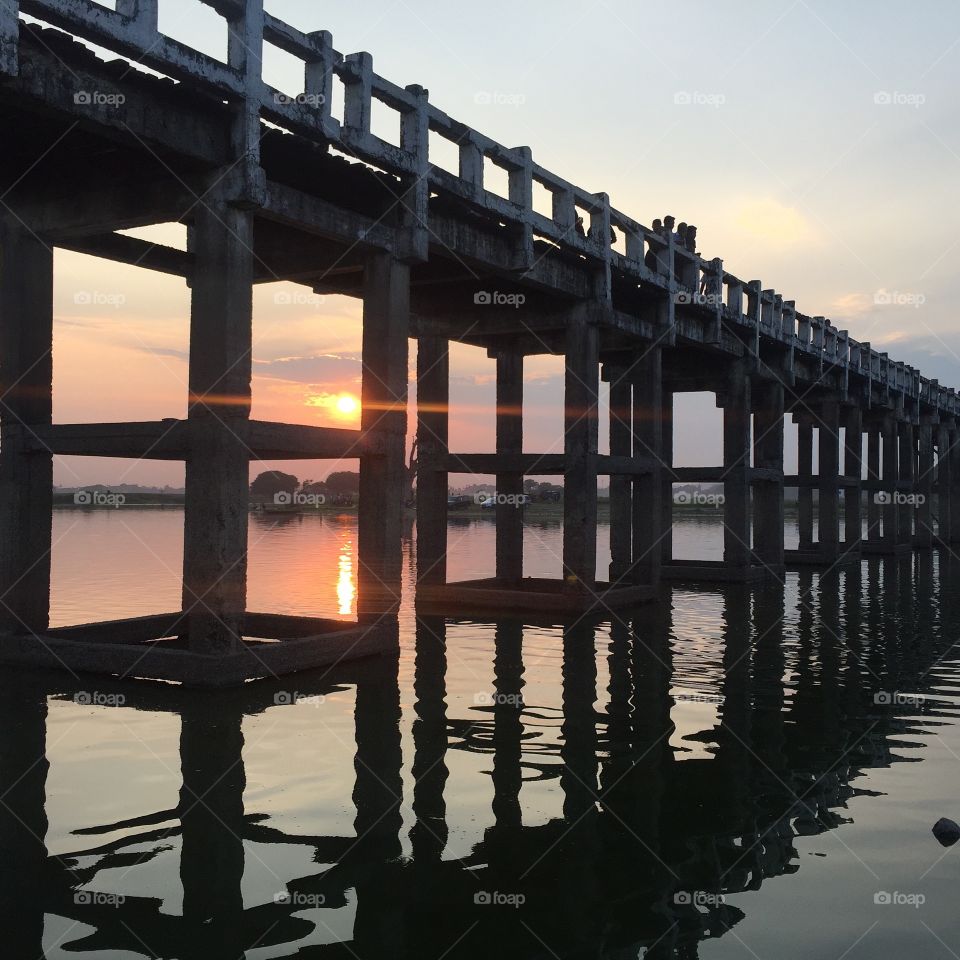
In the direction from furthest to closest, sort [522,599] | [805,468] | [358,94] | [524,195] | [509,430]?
[805,468] → [509,430] → [522,599] → [524,195] → [358,94]

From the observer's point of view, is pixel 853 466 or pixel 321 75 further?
pixel 853 466

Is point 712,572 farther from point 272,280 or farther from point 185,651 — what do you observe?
point 185,651

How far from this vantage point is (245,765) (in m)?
8.26

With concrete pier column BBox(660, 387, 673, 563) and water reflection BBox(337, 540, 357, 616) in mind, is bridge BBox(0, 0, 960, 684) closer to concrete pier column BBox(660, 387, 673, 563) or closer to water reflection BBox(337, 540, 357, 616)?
water reflection BBox(337, 540, 357, 616)

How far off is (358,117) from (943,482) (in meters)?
44.7

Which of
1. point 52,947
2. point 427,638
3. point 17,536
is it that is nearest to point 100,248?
point 17,536

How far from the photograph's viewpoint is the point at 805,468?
39938mm

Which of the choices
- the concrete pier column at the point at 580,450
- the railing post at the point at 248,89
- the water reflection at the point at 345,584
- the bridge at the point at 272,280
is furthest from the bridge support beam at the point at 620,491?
the railing post at the point at 248,89

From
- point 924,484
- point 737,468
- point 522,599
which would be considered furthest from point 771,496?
point 924,484

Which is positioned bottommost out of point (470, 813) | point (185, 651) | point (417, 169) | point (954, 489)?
point (470, 813)

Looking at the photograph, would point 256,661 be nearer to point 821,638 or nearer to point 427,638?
point 427,638

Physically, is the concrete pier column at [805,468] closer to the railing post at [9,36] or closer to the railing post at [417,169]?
the railing post at [417,169]

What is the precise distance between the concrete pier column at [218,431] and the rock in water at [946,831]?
699 centimetres

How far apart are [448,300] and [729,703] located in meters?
10.5
